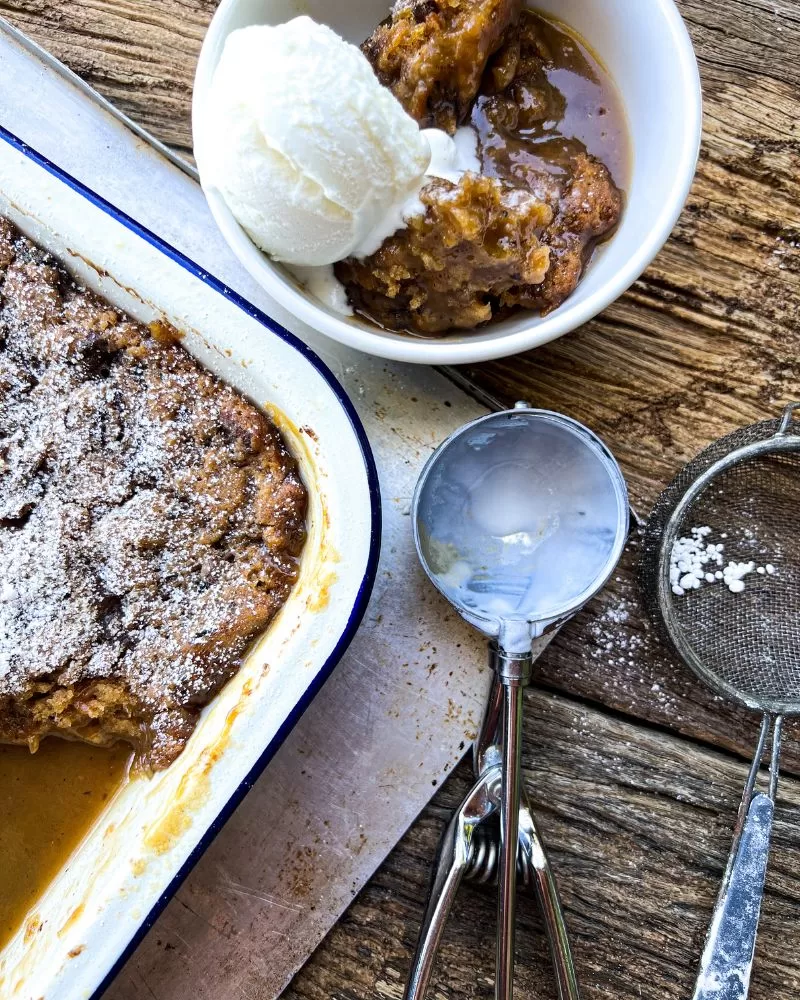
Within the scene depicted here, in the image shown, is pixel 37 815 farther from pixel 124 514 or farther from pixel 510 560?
pixel 510 560

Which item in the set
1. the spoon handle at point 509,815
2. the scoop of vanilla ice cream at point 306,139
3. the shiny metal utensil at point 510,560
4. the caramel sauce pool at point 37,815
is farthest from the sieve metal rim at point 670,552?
the caramel sauce pool at point 37,815

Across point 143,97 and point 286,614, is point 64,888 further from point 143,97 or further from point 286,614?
point 143,97

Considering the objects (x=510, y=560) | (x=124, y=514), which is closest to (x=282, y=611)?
(x=124, y=514)

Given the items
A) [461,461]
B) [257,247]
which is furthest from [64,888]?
[257,247]

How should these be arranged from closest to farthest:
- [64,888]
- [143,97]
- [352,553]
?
[352,553], [64,888], [143,97]

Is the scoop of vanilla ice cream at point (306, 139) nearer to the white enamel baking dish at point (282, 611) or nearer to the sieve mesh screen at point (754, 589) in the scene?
the white enamel baking dish at point (282, 611)

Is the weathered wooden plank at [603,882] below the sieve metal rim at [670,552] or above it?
below

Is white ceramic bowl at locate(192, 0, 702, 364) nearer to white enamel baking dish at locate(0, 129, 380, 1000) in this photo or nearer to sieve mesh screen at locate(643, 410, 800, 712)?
white enamel baking dish at locate(0, 129, 380, 1000)
